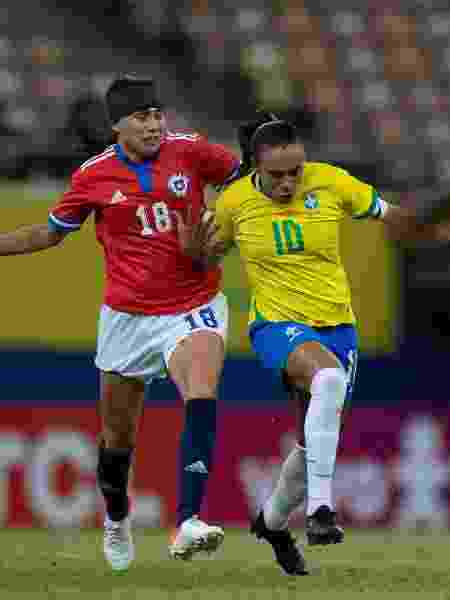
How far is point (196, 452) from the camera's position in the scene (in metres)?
8.90

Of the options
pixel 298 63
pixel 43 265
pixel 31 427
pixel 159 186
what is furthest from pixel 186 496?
pixel 298 63

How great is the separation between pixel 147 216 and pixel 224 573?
6.09 ft

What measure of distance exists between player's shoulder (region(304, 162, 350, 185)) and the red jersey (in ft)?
1.44

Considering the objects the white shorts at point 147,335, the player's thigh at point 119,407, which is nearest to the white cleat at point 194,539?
the white shorts at point 147,335

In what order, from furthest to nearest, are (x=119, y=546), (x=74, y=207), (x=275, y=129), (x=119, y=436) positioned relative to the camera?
(x=119, y=546) < (x=119, y=436) < (x=74, y=207) < (x=275, y=129)

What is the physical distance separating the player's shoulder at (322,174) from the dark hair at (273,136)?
230mm

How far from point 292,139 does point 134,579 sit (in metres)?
2.27

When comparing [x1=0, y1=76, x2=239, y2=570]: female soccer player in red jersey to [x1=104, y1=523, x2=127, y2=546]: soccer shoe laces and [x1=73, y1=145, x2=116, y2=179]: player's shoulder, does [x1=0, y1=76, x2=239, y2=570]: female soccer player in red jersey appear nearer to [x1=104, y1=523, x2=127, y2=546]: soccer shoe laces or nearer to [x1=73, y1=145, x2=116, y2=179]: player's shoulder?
[x1=73, y1=145, x2=116, y2=179]: player's shoulder

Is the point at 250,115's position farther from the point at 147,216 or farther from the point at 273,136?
the point at 273,136

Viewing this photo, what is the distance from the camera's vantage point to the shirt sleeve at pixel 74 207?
948 cm

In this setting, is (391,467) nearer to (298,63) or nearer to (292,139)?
(298,63)

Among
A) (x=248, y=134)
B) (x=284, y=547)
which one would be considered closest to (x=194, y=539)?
(x=284, y=547)

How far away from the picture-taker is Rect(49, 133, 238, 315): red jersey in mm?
9391

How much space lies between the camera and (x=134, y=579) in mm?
9312
